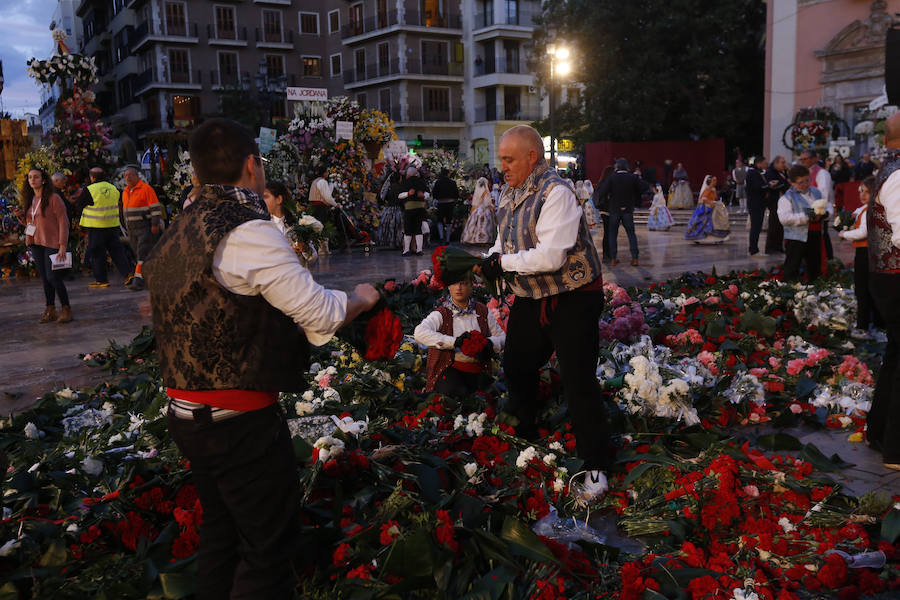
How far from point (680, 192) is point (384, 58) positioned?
87.4 feet

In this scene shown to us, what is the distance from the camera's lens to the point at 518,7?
156 feet

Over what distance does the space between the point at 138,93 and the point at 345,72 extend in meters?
13.8

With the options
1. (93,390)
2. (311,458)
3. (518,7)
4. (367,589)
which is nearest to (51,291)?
(93,390)

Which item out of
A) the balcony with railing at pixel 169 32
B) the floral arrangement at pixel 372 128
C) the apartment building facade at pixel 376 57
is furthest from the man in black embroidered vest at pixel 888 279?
the balcony with railing at pixel 169 32

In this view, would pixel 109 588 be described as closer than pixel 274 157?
Yes

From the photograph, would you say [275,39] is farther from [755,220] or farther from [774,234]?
[774,234]

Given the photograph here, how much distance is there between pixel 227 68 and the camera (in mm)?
50094

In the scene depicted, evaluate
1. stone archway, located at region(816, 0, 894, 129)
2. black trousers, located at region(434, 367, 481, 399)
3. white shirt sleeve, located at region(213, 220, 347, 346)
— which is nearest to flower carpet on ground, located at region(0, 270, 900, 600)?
black trousers, located at region(434, 367, 481, 399)

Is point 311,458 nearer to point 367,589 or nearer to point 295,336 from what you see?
point 367,589

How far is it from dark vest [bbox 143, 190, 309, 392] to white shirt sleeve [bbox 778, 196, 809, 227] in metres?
7.65

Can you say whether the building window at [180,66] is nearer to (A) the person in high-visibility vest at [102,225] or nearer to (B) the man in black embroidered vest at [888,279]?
(A) the person in high-visibility vest at [102,225]

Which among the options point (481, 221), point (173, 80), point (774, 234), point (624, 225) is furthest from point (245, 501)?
point (173, 80)

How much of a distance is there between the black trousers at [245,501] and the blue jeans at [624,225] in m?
11.2

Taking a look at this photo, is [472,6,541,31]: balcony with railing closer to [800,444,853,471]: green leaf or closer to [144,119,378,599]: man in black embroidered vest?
[800,444,853,471]: green leaf
